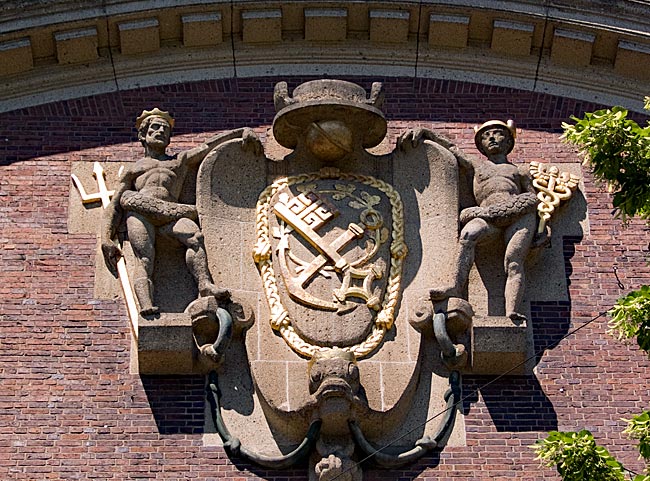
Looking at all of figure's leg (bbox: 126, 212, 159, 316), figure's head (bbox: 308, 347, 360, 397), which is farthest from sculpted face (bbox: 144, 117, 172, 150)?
figure's head (bbox: 308, 347, 360, 397)

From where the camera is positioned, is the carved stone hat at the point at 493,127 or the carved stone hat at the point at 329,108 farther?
the carved stone hat at the point at 493,127

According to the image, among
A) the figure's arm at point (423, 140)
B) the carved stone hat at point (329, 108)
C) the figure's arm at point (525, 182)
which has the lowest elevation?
the figure's arm at point (525, 182)

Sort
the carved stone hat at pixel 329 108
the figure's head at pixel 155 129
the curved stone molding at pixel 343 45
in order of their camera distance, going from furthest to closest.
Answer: the curved stone molding at pixel 343 45 < the figure's head at pixel 155 129 < the carved stone hat at pixel 329 108

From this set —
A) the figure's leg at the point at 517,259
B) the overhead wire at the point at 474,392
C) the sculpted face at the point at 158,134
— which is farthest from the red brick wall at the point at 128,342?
the sculpted face at the point at 158,134

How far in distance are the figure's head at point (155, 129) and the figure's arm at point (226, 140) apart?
0.87 ft

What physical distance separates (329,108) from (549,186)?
6.62 ft

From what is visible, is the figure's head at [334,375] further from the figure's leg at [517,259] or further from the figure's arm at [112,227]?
the figure's arm at [112,227]

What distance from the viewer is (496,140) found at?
53.3 feet

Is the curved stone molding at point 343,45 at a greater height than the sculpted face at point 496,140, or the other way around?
the curved stone molding at point 343,45

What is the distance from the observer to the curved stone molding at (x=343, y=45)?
17.3 meters

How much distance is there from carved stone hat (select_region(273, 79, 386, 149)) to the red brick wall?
87 cm

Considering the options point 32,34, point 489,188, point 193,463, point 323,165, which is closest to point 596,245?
point 489,188

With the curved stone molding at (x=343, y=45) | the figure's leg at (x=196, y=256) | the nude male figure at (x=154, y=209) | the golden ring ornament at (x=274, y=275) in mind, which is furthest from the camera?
the curved stone molding at (x=343, y=45)

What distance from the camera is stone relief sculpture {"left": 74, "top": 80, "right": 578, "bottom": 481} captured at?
14766mm
